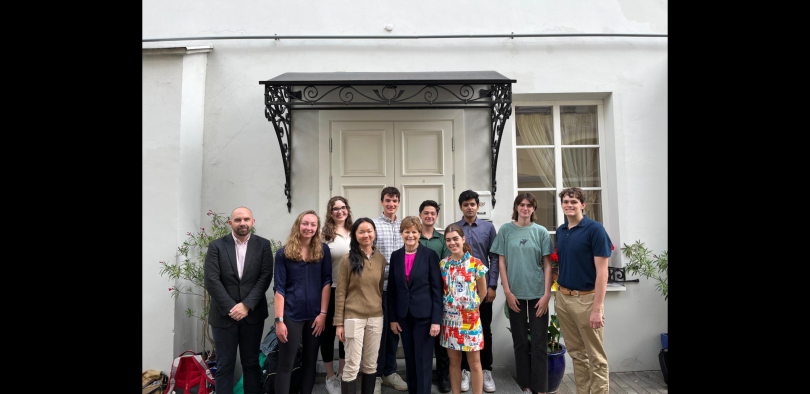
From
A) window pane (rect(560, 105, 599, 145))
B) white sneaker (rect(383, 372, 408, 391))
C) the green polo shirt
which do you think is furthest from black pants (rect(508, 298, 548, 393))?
window pane (rect(560, 105, 599, 145))

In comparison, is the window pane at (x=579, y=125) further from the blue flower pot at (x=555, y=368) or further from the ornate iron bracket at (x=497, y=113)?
the blue flower pot at (x=555, y=368)

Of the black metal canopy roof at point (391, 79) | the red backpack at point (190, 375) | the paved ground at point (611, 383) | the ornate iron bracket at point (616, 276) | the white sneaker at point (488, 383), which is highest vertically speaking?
the black metal canopy roof at point (391, 79)

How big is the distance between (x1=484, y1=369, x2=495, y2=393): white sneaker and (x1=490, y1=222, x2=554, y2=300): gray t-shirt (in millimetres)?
866

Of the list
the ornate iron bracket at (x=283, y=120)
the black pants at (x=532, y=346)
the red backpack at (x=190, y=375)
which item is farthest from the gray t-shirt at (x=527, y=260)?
the red backpack at (x=190, y=375)

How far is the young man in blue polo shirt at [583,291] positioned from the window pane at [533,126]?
6.19 feet

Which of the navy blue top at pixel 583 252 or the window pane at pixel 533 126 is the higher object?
the window pane at pixel 533 126

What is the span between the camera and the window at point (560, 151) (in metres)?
5.00

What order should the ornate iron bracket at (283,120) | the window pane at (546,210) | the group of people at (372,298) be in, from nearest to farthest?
the group of people at (372,298), the ornate iron bracket at (283,120), the window pane at (546,210)

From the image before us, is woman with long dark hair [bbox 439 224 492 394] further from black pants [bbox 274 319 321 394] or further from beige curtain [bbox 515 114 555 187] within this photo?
beige curtain [bbox 515 114 555 187]

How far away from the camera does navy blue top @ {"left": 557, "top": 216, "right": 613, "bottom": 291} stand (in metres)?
3.12

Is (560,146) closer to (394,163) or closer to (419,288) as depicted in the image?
(394,163)

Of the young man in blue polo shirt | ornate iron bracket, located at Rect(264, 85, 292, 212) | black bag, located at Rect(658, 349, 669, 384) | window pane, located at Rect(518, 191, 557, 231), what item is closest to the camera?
the young man in blue polo shirt

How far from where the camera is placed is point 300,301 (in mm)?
3297

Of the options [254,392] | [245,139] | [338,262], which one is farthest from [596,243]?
[245,139]
